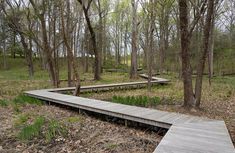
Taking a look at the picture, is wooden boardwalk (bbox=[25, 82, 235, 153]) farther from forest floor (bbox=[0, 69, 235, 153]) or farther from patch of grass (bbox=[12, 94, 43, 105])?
patch of grass (bbox=[12, 94, 43, 105])

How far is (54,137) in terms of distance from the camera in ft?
18.7

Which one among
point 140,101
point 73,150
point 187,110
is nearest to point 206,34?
point 187,110

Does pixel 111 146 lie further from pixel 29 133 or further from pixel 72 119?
pixel 72 119

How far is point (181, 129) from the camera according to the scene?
516cm

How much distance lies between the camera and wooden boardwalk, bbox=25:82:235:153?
4113 millimetres

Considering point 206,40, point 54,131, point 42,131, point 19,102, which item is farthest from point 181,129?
point 19,102

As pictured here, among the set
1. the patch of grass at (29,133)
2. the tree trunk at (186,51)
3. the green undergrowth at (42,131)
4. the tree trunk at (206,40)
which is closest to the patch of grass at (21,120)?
the green undergrowth at (42,131)

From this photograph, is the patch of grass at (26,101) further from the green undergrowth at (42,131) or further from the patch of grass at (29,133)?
the patch of grass at (29,133)

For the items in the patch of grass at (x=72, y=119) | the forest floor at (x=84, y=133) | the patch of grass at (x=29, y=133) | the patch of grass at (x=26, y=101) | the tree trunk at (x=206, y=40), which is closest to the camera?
the forest floor at (x=84, y=133)

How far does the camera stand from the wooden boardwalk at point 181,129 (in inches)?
162

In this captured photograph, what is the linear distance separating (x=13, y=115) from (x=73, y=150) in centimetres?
365

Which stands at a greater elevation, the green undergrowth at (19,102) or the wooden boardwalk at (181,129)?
the wooden boardwalk at (181,129)

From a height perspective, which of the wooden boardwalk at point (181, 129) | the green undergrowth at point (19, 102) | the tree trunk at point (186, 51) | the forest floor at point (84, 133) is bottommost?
the forest floor at point (84, 133)

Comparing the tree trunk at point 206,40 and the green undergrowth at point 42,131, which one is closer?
the green undergrowth at point 42,131
